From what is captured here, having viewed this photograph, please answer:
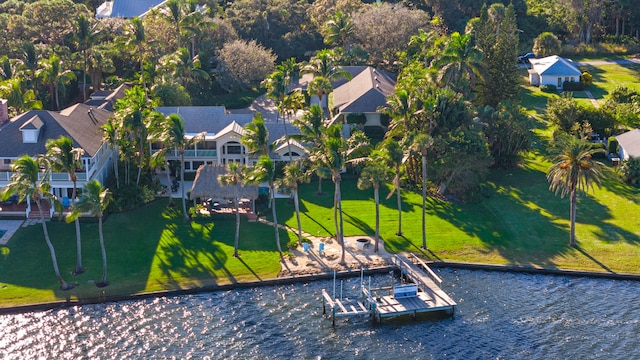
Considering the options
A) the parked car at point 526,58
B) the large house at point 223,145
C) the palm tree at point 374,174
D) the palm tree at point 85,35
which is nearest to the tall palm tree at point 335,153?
the palm tree at point 374,174

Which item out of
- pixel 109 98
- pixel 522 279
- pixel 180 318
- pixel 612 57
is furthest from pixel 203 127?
pixel 612 57

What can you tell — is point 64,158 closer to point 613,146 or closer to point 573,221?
point 573,221

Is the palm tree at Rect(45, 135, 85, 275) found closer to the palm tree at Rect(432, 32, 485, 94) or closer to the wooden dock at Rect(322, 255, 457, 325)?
the wooden dock at Rect(322, 255, 457, 325)

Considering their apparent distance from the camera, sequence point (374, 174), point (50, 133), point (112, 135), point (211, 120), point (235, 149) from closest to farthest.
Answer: point (374, 174) → point (112, 135) → point (50, 133) → point (235, 149) → point (211, 120)

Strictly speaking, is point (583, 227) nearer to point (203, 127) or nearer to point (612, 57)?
point (203, 127)

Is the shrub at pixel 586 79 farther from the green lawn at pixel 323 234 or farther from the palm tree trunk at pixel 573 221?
the palm tree trunk at pixel 573 221

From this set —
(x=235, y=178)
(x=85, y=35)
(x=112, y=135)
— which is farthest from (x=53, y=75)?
(x=235, y=178)
